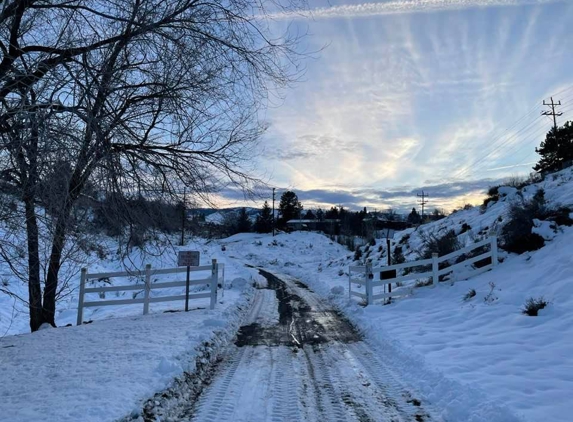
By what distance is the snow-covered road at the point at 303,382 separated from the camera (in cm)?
488

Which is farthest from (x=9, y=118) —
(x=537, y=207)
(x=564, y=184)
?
(x=564, y=184)

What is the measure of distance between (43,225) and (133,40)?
2.69 m

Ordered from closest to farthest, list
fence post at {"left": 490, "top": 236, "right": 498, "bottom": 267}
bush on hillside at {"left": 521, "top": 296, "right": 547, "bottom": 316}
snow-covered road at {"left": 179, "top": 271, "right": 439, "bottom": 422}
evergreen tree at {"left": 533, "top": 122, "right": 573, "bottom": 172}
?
1. snow-covered road at {"left": 179, "top": 271, "right": 439, "bottom": 422}
2. bush on hillside at {"left": 521, "top": 296, "right": 547, "bottom": 316}
3. fence post at {"left": 490, "top": 236, "right": 498, "bottom": 267}
4. evergreen tree at {"left": 533, "top": 122, "right": 573, "bottom": 172}

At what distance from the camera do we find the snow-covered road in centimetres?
488

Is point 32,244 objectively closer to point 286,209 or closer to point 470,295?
point 470,295

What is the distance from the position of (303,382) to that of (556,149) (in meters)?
43.2

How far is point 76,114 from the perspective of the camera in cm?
423

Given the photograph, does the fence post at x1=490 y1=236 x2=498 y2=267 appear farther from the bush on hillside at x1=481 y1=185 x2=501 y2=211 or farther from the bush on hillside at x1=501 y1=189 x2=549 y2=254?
the bush on hillside at x1=481 y1=185 x2=501 y2=211

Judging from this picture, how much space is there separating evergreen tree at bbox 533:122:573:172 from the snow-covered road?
1310 inches

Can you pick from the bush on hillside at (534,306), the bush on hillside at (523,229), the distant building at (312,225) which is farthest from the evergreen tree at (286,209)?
the bush on hillside at (534,306)

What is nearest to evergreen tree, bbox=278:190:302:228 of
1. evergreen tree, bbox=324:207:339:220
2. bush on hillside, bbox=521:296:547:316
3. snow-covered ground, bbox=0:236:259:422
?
evergreen tree, bbox=324:207:339:220

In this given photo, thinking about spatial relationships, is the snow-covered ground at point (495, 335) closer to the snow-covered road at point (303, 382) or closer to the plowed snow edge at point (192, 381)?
the snow-covered road at point (303, 382)

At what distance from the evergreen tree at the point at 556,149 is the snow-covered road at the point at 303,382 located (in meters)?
33.3

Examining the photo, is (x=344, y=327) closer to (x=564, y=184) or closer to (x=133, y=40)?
(x=133, y=40)
